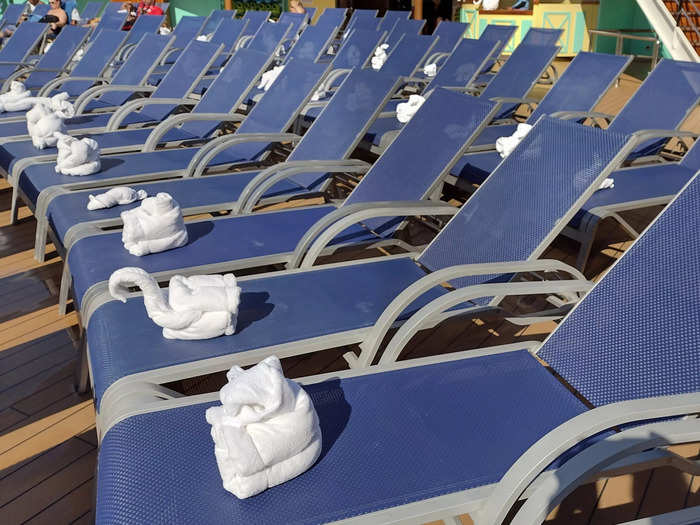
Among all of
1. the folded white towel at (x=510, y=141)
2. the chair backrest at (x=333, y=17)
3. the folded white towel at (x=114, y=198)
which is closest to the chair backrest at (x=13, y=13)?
the chair backrest at (x=333, y=17)

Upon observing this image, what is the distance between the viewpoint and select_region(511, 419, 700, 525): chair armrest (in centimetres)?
127

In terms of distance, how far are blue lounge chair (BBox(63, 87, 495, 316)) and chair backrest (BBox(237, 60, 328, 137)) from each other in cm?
50

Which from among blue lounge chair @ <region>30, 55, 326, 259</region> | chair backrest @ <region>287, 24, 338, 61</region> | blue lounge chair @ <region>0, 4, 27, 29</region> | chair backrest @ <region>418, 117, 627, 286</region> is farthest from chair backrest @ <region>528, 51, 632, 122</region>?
blue lounge chair @ <region>0, 4, 27, 29</region>

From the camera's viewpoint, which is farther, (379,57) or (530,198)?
(379,57)

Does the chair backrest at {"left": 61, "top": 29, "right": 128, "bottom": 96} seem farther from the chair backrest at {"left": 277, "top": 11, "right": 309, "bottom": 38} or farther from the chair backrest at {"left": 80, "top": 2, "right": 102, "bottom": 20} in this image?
the chair backrest at {"left": 80, "top": 2, "right": 102, "bottom": 20}

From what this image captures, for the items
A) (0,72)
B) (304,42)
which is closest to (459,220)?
(304,42)

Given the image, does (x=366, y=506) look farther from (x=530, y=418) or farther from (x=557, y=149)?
(x=557, y=149)

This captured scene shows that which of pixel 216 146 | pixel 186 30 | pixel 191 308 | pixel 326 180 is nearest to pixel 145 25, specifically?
pixel 186 30

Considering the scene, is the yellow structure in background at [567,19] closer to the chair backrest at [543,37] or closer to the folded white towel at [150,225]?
the chair backrest at [543,37]

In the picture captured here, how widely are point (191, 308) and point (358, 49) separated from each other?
5.47 m

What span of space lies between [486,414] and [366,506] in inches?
18.5

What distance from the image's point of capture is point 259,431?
4.65 feet

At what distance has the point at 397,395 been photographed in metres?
1.77

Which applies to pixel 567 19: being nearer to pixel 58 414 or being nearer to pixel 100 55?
pixel 100 55
